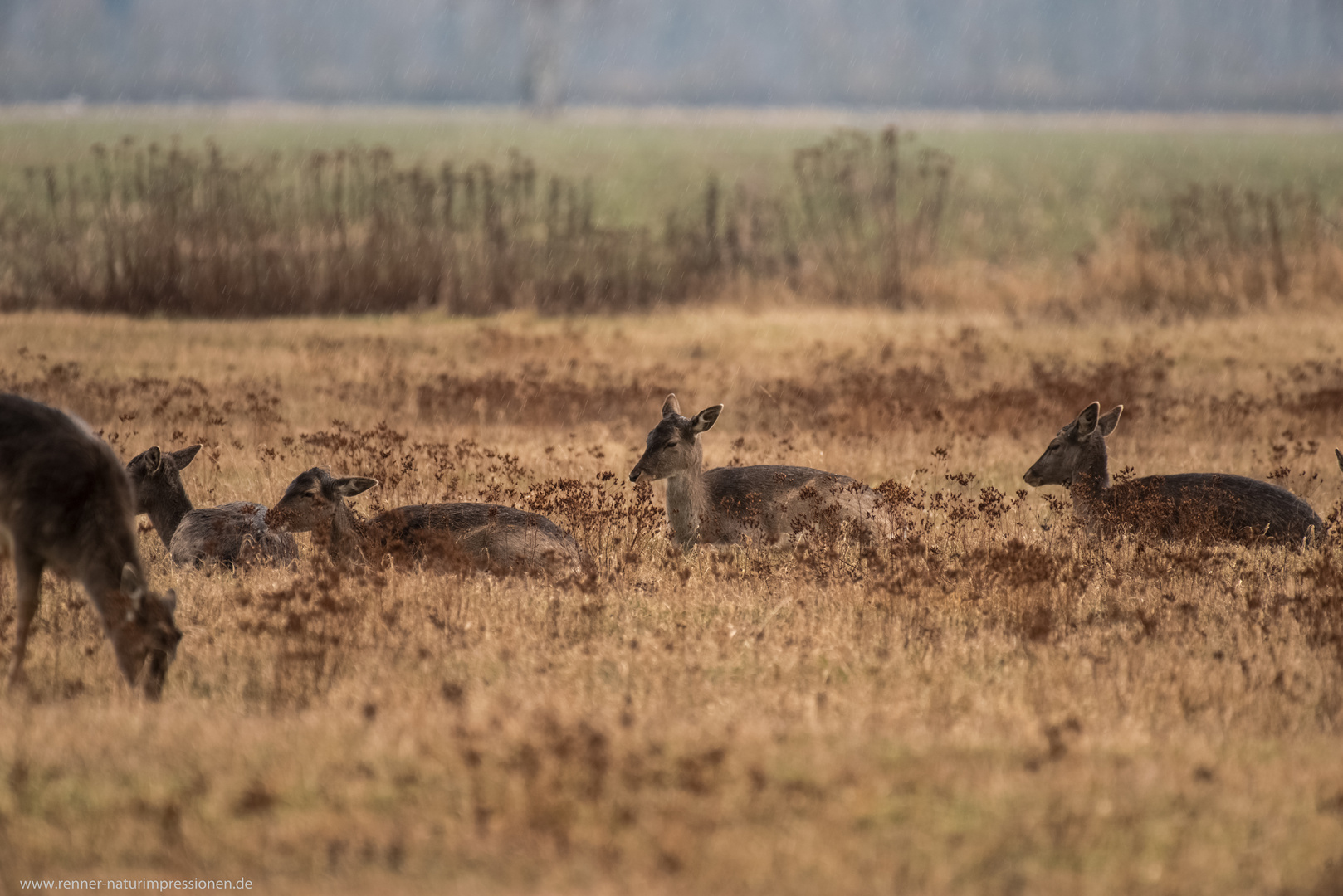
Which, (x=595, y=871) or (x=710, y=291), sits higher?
(x=710, y=291)

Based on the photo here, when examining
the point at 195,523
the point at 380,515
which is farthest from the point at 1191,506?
the point at 195,523

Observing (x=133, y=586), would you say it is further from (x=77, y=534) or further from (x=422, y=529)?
(x=422, y=529)

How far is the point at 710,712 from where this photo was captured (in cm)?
661

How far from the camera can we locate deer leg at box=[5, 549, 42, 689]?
6648mm

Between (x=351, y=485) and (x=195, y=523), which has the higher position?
(x=351, y=485)

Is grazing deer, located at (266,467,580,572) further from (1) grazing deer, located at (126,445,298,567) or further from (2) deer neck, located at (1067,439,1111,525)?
(2) deer neck, located at (1067,439,1111,525)

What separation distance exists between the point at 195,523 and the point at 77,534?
304 centimetres

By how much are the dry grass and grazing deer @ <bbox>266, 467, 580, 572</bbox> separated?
0.91 ft

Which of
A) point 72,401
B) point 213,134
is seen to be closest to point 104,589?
point 72,401

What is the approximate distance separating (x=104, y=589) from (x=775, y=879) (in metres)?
3.52

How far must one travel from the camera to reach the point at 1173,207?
28.3 metres

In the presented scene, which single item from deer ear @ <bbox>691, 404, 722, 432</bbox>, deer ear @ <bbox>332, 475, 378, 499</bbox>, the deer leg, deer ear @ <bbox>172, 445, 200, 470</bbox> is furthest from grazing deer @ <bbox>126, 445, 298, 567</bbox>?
deer ear @ <bbox>691, 404, 722, 432</bbox>

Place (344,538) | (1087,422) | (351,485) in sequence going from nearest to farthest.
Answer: (351,485)
(344,538)
(1087,422)

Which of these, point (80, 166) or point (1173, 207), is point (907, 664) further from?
point (80, 166)
